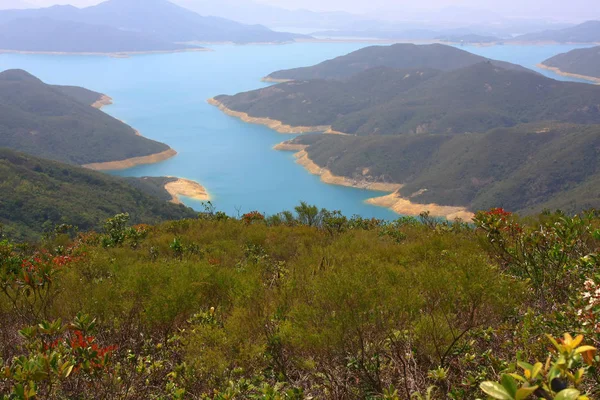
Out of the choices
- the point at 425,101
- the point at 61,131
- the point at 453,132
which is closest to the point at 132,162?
the point at 61,131

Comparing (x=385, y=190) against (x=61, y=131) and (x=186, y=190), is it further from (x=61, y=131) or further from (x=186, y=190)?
(x=61, y=131)

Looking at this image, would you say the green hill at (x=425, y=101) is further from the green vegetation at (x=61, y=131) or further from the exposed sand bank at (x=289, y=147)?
the green vegetation at (x=61, y=131)

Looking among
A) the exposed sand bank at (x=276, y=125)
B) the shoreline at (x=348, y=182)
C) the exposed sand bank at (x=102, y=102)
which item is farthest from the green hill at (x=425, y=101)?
the exposed sand bank at (x=102, y=102)

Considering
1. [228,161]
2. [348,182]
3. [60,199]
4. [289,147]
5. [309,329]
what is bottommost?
[348,182]

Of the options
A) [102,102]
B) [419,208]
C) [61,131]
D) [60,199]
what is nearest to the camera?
[60,199]

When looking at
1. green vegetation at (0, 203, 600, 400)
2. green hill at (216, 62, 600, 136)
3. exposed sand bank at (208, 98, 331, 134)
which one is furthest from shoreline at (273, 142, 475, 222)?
green vegetation at (0, 203, 600, 400)

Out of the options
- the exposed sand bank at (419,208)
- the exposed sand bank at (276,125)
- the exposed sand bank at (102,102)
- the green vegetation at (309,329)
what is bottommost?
the exposed sand bank at (419,208)

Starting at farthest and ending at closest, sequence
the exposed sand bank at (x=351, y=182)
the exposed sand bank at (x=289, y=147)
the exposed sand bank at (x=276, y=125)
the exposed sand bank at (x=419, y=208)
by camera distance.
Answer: the exposed sand bank at (x=276, y=125), the exposed sand bank at (x=289, y=147), the exposed sand bank at (x=351, y=182), the exposed sand bank at (x=419, y=208)
